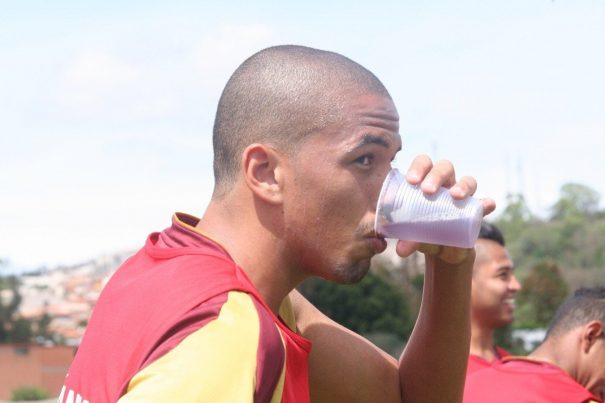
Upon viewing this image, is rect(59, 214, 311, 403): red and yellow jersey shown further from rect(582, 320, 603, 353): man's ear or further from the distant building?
the distant building

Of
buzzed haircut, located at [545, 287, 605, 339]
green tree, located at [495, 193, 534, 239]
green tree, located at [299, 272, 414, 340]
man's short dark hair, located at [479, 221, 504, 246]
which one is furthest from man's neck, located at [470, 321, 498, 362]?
green tree, located at [495, 193, 534, 239]

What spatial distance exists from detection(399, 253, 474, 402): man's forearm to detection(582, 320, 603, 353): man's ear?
2.73 m

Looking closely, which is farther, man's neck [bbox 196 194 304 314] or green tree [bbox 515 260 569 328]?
green tree [bbox 515 260 569 328]

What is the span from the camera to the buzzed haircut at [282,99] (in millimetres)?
2387

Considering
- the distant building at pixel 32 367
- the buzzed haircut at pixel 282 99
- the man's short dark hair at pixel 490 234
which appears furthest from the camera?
the distant building at pixel 32 367

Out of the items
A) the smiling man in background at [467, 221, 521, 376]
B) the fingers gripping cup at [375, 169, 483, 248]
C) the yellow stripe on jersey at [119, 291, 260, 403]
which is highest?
the fingers gripping cup at [375, 169, 483, 248]

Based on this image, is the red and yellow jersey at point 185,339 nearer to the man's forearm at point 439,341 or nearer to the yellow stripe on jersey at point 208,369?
the yellow stripe on jersey at point 208,369

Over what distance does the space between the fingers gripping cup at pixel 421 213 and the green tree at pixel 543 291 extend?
122 feet

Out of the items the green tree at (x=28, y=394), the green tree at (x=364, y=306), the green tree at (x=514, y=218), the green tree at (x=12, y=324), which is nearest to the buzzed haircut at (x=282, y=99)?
the green tree at (x=28, y=394)

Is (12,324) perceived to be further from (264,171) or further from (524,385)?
(264,171)

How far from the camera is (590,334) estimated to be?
5.31m

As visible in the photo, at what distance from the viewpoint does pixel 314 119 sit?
2.38 m

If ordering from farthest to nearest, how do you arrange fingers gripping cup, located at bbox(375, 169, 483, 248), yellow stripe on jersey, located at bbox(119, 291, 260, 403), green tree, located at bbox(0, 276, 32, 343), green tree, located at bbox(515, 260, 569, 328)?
green tree, located at bbox(0, 276, 32, 343) < green tree, located at bbox(515, 260, 569, 328) < fingers gripping cup, located at bbox(375, 169, 483, 248) < yellow stripe on jersey, located at bbox(119, 291, 260, 403)

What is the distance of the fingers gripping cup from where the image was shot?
7.44 feet
